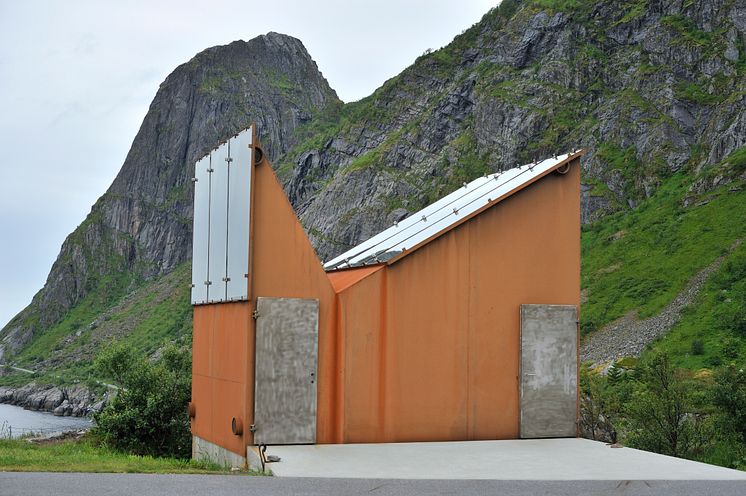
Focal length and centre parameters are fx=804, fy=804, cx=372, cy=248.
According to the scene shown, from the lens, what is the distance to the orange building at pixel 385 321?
32.8 ft

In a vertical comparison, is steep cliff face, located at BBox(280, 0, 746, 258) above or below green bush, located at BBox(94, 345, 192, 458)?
above

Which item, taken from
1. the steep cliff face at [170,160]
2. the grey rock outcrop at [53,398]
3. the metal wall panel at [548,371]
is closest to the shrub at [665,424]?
the metal wall panel at [548,371]

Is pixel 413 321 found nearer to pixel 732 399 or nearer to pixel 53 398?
pixel 732 399

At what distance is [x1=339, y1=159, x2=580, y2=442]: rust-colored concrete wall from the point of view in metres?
10.3

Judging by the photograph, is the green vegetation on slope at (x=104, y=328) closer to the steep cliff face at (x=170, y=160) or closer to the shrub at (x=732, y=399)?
the steep cliff face at (x=170, y=160)

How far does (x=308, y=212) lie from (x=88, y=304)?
75396 millimetres

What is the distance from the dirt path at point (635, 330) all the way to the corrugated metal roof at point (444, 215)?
2487cm

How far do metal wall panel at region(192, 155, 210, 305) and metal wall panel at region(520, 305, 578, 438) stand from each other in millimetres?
4679

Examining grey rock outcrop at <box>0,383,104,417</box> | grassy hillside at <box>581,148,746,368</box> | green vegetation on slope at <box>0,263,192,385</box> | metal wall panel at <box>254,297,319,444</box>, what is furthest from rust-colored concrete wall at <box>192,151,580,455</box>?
green vegetation on slope at <box>0,263,192,385</box>

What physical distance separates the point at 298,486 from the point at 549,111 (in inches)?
2547

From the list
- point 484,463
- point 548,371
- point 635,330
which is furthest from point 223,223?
point 635,330

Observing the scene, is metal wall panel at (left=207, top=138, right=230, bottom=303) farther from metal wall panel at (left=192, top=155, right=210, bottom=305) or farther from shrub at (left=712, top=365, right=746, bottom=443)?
shrub at (left=712, top=365, right=746, bottom=443)

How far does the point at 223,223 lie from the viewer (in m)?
11.0

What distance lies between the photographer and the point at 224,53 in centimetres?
17400
